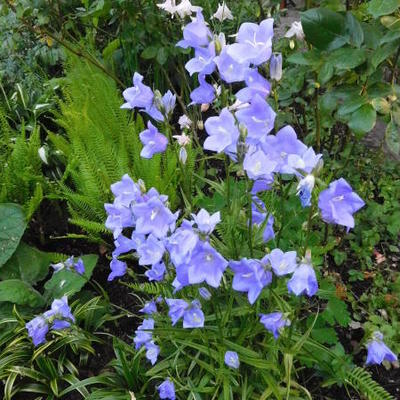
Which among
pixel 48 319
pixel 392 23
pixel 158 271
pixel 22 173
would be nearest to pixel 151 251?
pixel 158 271

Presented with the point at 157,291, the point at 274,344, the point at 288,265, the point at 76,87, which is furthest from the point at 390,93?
the point at 76,87

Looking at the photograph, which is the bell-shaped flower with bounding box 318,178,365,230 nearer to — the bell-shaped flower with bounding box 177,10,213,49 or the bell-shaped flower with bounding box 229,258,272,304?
the bell-shaped flower with bounding box 229,258,272,304

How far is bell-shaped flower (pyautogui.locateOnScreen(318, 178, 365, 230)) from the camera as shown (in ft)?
3.39

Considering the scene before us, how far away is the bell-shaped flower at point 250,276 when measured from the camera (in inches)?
48.8

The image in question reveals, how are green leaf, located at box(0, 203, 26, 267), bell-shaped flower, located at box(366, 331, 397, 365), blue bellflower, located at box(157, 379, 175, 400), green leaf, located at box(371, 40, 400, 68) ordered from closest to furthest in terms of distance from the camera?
green leaf, located at box(371, 40, 400, 68) → bell-shaped flower, located at box(366, 331, 397, 365) → blue bellflower, located at box(157, 379, 175, 400) → green leaf, located at box(0, 203, 26, 267)

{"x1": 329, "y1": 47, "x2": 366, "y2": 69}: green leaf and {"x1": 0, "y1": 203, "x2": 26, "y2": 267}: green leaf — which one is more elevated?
{"x1": 329, "y1": 47, "x2": 366, "y2": 69}: green leaf

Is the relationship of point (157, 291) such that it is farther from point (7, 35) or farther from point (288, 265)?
point (7, 35)

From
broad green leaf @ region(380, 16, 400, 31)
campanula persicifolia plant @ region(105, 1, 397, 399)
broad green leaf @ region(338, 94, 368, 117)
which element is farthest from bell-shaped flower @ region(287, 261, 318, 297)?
broad green leaf @ region(380, 16, 400, 31)

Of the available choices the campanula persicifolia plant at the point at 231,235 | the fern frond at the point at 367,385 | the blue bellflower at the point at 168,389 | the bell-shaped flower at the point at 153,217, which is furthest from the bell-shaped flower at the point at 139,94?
the fern frond at the point at 367,385

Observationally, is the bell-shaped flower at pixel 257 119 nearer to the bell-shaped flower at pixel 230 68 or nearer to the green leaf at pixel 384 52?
the bell-shaped flower at pixel 230 68

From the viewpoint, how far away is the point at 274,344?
161 cm

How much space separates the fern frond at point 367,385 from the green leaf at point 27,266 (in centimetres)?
147

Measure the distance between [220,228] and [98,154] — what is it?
40.6 inches

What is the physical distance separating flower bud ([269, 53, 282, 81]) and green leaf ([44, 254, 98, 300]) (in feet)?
4.51
